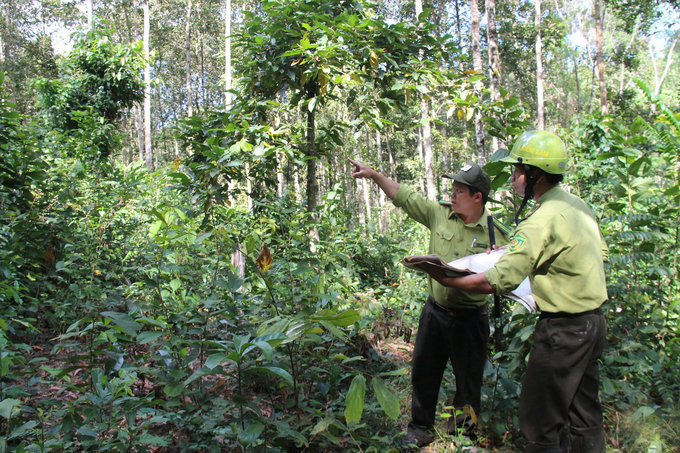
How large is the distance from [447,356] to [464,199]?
1.08 metres

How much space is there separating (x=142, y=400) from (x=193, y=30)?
31.6 metres

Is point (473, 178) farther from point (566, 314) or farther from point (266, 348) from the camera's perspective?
point (266, 348)

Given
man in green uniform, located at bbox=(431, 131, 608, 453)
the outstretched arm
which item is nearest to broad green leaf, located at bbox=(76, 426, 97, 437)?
man in green uniform, located at bbox=(431, 131, 608, 453)

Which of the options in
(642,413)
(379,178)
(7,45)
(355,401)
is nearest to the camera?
(355,401)

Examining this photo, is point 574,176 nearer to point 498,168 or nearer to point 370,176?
point 498,168

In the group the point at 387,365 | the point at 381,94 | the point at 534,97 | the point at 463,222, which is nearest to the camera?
the point at 463,222

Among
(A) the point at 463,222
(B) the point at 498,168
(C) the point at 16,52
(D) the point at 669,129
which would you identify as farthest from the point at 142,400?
(C) the point at 16,52

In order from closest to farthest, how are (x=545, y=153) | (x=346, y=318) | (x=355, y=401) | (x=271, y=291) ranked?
(x=346, y=318), (x=355, y=401), (x=545, y=153), (x=271, y=291)

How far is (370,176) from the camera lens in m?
3.05

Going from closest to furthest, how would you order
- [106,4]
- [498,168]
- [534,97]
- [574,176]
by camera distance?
[498,168] < [574,176] < [106,4] < [534,97]

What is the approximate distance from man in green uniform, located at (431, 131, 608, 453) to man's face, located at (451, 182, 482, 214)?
69cm

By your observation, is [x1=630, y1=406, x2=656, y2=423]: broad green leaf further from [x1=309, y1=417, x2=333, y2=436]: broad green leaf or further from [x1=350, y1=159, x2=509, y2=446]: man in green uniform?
[x1=309, y1=417, x2=333, y2=436]: broad green leaf

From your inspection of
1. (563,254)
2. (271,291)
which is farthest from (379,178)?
(563,254)

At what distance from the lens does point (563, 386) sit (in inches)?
82.4
